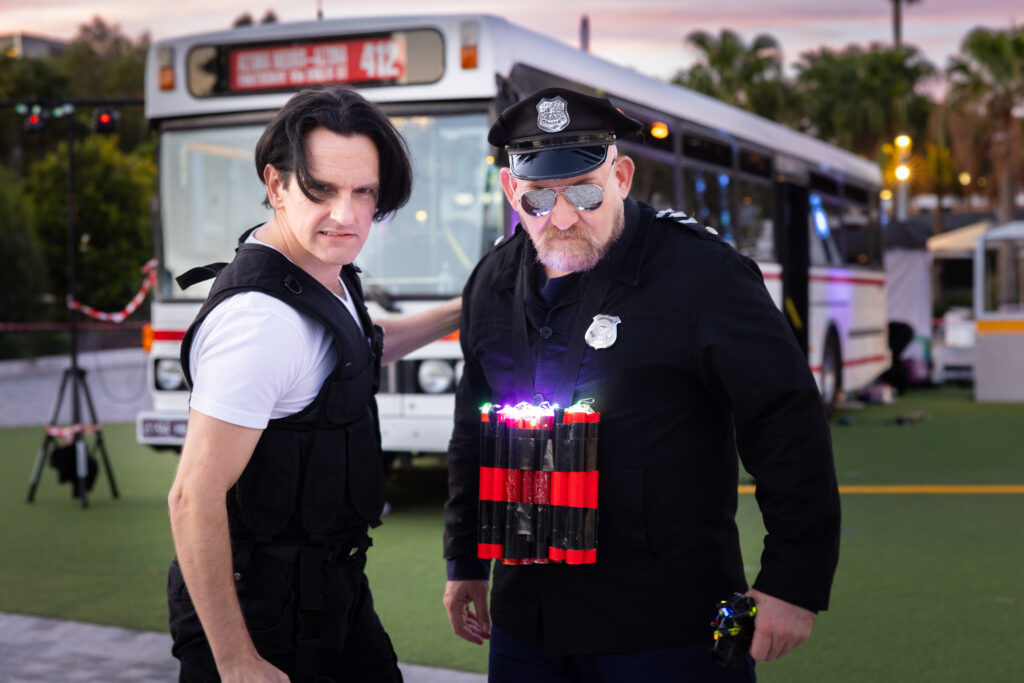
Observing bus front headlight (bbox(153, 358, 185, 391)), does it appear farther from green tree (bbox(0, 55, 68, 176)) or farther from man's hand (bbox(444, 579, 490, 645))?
green tree (bbox(0, 55, 68, 176))

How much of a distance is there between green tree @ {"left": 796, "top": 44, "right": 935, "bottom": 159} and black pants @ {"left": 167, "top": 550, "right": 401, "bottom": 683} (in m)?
45.5

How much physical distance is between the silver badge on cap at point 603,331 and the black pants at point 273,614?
0.72 meters

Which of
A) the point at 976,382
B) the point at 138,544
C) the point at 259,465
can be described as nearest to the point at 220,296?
the point at 259,465

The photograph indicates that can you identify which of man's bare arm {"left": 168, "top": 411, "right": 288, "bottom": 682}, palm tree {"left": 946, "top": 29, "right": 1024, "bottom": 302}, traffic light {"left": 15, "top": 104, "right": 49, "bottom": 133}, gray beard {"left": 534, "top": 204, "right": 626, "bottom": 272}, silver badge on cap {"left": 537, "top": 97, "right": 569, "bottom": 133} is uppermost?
palm tree {"left": 946, "top": 29, "right": 1024, "bottom": 302}

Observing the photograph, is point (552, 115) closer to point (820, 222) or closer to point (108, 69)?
point (820, 222)

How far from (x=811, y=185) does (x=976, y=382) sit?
5533 millimetres

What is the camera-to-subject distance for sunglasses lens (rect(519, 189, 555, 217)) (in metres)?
2.62

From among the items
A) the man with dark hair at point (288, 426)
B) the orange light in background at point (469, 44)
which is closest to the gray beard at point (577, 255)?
the man with dark hair at point (288, 426)

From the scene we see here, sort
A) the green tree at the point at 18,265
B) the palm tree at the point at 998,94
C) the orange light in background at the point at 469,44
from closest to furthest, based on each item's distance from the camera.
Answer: the orange light in background at the point at 469,44 → the green tree at the point at 18,265 → the palm tree at the point at 998,94

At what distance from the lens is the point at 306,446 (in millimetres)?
2482

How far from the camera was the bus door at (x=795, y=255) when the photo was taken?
13188 millimetres

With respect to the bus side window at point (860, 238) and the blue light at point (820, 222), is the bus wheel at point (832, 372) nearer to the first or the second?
the blue light at point (820, 222)

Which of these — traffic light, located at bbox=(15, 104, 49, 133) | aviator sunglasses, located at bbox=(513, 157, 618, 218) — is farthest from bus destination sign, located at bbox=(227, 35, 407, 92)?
aviator sunglasses, located at bbox=(513, 157, 618, 218)

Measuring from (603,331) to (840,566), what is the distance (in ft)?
15.4
